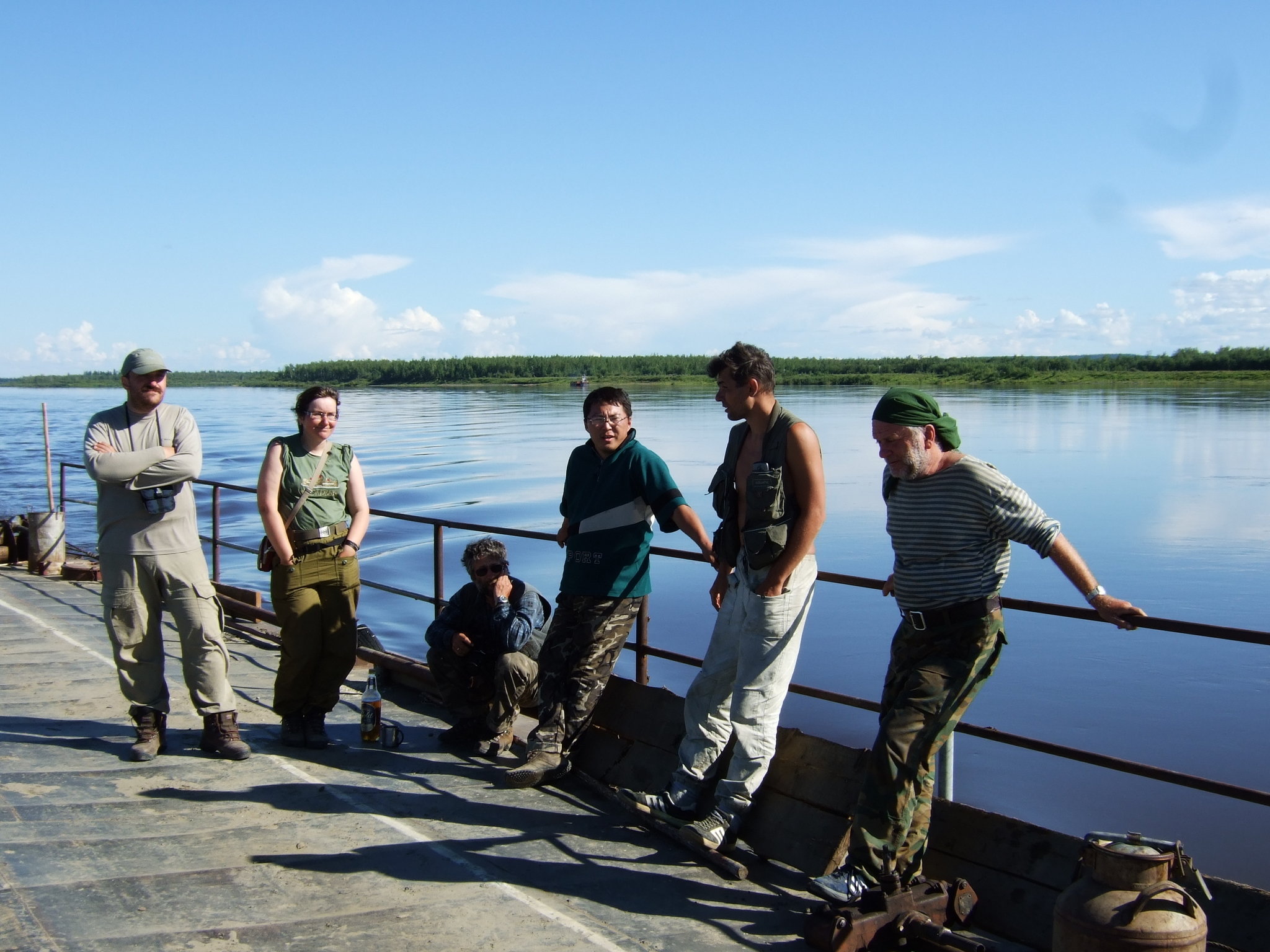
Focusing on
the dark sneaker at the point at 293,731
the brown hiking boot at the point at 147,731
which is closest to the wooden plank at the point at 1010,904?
the dark sneaker at the point at 293,731

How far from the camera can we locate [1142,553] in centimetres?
1989

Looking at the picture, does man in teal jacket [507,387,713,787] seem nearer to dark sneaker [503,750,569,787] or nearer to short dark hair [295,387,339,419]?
dark sneaker [503,750,569,787]

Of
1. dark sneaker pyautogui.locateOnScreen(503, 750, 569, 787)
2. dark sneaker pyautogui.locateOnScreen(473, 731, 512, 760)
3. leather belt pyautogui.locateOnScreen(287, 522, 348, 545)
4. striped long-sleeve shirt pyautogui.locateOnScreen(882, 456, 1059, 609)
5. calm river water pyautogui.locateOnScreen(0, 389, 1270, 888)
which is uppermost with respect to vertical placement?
striped long-sleeve shirt pyautogui.locateOnScreen(882, 456, 1059, 609)

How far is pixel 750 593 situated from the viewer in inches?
158

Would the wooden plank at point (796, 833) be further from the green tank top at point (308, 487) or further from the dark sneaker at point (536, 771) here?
the green tank top at point (308, 487)

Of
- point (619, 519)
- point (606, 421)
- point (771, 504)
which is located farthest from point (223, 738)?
point (771, 504)

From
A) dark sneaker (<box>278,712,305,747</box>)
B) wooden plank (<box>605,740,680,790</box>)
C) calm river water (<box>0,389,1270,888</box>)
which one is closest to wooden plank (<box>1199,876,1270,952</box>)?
wooden plank (<box>605,740,680,790</box>)

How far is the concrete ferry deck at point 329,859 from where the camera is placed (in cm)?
340

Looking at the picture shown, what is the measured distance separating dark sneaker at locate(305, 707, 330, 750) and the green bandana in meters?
3.29

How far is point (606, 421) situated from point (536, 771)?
1538 mm

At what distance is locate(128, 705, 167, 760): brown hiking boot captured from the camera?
500 centimetres

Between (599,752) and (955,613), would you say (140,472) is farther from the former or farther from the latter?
(955,613)

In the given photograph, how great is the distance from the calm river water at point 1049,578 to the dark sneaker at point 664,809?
16.7 feet

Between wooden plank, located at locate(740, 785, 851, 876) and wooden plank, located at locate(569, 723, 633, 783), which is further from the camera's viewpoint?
wooden plank, located at locate(569, 723, 633, 783)
